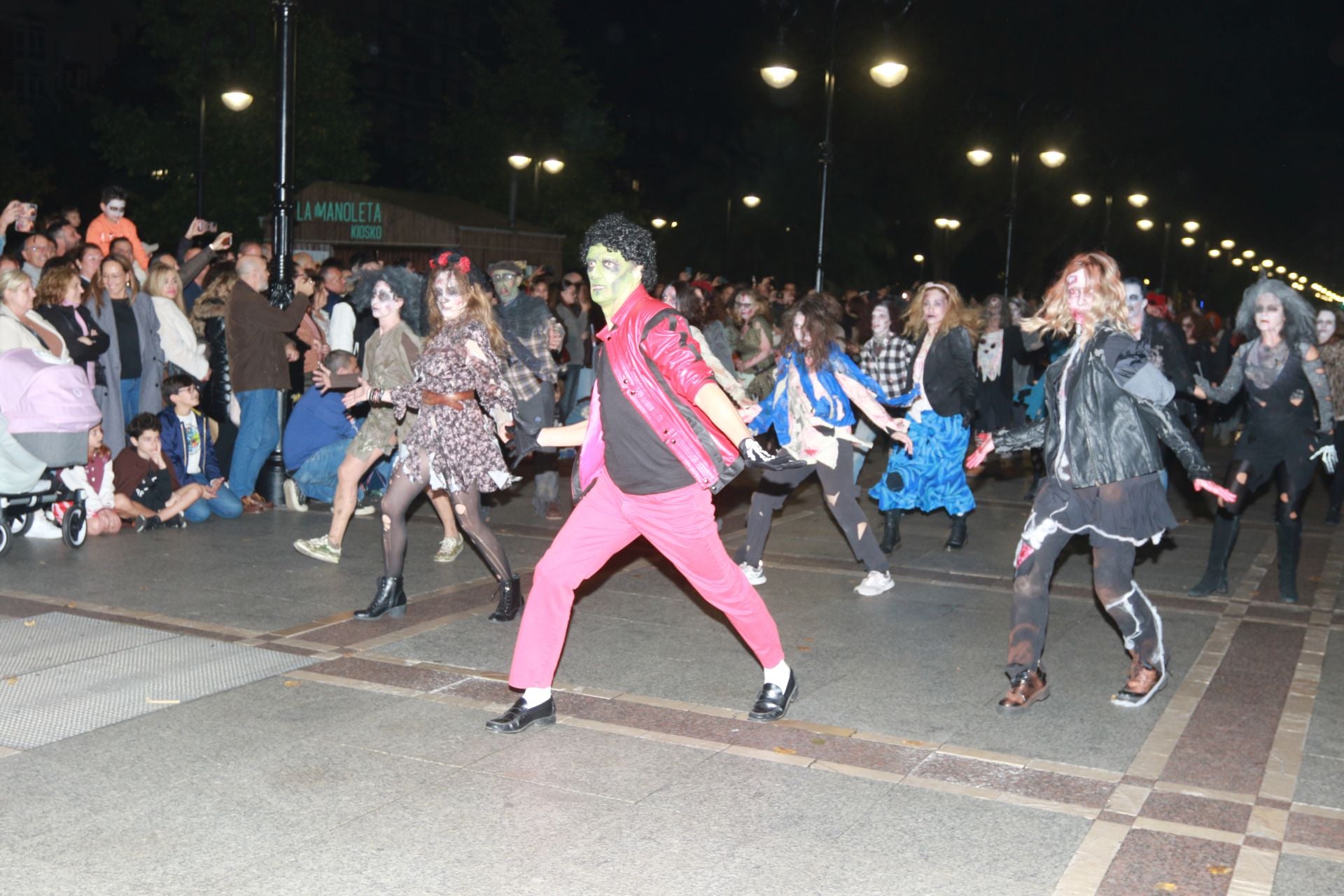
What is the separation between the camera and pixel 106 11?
79.2m

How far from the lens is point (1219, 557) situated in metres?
8.94

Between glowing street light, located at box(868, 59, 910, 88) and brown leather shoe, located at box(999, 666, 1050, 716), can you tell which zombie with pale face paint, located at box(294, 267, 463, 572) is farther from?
glowing street light, located at box(868, 59, 910, 88)

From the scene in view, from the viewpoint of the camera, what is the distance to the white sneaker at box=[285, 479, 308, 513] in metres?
11.3

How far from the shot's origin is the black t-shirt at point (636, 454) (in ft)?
17.9

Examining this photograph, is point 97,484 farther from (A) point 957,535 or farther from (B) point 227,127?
(B) point 227,127

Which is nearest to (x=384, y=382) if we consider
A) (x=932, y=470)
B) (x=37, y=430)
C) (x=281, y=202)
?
(x=37, y=430)

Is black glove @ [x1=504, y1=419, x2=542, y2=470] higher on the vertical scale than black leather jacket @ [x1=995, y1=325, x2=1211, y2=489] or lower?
lower

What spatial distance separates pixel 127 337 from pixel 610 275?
6.49 meters

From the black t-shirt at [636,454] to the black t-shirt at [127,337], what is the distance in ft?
21.2

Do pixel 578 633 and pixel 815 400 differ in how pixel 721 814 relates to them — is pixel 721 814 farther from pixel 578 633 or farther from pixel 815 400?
pixel 815 400

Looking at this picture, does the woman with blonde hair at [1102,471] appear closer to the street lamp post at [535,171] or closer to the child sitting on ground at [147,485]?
the child sitting on ground at [147,485]

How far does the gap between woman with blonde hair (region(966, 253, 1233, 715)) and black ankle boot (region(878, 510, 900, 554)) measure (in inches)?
156

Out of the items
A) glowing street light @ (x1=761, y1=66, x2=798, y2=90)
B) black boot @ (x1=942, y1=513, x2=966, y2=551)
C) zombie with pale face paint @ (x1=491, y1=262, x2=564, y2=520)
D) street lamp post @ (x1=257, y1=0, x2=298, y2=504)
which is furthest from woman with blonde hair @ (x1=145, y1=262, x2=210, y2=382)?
glowing street light @ (x1=761, y1=66, x2=798, y2=90)

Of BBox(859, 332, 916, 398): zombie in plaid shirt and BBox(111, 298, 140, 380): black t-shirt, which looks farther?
BBox(111, 298, 140, 380): black t-shirt
